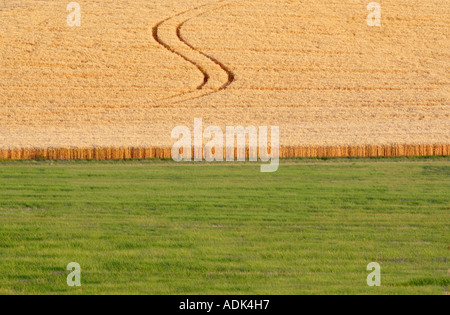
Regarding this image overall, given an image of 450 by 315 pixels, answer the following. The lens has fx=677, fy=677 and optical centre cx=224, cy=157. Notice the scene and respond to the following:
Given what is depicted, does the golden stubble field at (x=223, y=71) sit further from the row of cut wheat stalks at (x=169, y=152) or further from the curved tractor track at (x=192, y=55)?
the row of cut wheat stalks at (x=169, y=152)

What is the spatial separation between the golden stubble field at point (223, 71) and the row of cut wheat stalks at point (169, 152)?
0.97 feet

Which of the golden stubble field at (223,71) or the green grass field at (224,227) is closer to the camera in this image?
the green grass field at (224,227)

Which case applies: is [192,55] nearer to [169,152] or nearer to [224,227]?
[169,152]

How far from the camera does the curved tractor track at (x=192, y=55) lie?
52.1 feet

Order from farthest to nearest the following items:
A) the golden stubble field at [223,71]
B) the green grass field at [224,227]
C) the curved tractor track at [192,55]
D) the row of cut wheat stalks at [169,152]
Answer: the curved tractor track at [192,55] < the golden stubble field at [223,71] < the row of cut wheat stalks at [169,152] < the green grass field at [224,227]

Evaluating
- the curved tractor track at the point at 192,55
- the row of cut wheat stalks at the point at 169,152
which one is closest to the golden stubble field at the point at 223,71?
the curved tractor track at the point at 192,55

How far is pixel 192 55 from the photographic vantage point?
57.4ft

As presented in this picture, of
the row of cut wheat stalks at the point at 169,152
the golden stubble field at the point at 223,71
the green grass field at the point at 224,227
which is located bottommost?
the green grass field at the point at 224,227

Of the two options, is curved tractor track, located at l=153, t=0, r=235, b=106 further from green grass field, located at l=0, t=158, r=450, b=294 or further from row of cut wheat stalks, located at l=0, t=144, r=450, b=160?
green grass field, located at l=0, t=158, r=450, b=294

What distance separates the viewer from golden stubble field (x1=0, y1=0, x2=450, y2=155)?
1358 centimetres

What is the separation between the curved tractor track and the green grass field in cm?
564

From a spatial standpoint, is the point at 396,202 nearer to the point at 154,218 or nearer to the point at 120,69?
the point at 154,218

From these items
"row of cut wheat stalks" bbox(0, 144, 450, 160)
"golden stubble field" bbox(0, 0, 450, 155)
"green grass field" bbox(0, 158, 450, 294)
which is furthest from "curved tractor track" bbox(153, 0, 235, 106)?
"green grass field" bbox(0, 158, 450, 294)
